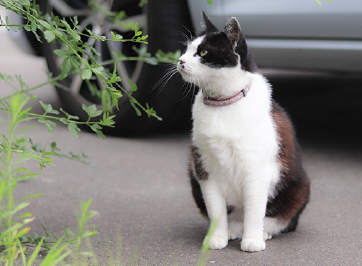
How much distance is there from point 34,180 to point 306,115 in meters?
2.45

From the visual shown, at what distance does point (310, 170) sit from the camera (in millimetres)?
3156

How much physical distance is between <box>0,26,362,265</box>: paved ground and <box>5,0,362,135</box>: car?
0.31 meters

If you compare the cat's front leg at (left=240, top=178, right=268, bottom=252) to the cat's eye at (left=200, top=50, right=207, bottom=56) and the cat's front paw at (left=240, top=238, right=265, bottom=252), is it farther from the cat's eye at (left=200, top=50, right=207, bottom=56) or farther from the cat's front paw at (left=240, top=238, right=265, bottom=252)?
the cat's eye at (left=200, top=50, right=207, bottom=56)

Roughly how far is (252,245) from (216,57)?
78cm

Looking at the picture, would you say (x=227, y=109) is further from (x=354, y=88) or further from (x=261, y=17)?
(x=354, y=88)

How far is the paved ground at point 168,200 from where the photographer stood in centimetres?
203

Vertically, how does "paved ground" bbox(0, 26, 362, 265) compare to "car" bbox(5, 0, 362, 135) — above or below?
below

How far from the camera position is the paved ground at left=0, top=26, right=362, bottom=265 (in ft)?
6.66

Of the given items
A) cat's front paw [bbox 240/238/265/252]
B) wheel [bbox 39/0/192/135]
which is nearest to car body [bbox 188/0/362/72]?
wheel [bbox 39/0/192/135]

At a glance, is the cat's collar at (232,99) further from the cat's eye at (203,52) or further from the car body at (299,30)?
the car body at (299,30)

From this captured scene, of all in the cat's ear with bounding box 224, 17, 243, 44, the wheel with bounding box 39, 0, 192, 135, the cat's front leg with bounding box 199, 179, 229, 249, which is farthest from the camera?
the wheel with bounding box 39, 0, 192, 135

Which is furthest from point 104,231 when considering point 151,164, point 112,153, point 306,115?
point 306,115

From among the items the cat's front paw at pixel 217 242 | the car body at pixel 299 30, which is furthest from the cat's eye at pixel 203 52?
the car body at pixel 299 30

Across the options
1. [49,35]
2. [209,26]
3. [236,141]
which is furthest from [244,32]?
[49,35]
